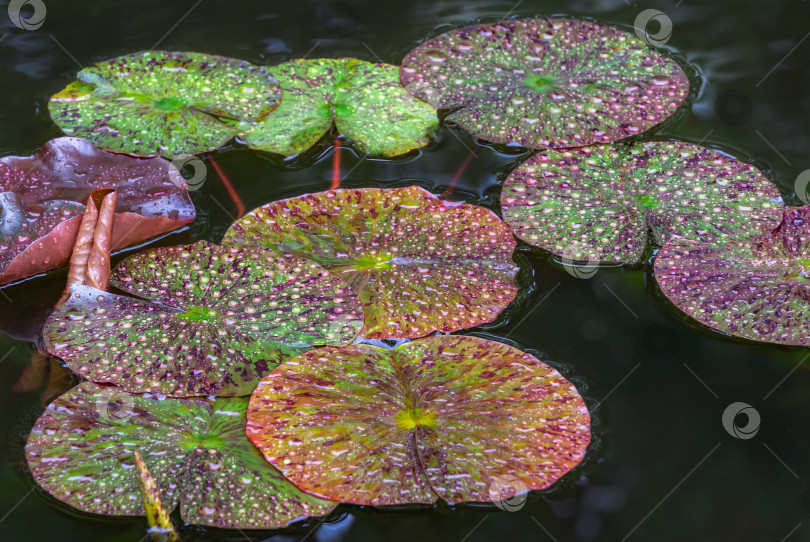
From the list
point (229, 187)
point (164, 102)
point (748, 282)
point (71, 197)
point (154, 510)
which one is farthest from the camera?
point (164, 102)

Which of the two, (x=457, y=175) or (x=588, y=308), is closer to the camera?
(x=588, y=308)

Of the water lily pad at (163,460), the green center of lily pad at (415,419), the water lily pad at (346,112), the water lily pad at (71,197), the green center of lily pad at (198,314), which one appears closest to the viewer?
the water lily pad at (163,460)

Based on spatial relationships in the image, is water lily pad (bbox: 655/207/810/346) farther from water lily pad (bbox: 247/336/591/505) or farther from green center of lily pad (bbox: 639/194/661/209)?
water lily pad (bbox: 247/336/591/505)

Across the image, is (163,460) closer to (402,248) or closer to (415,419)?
(415,419)

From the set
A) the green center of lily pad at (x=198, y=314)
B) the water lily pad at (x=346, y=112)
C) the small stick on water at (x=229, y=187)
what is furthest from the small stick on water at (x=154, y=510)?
the water lily pad at (x=346, y=112)

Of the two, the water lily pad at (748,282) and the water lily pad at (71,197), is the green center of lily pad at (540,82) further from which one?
the water lily pad at (71,197)

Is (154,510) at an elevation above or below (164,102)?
below

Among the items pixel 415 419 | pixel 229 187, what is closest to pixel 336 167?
pixel 229 187

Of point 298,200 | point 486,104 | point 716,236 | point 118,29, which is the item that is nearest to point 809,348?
point 716,236
